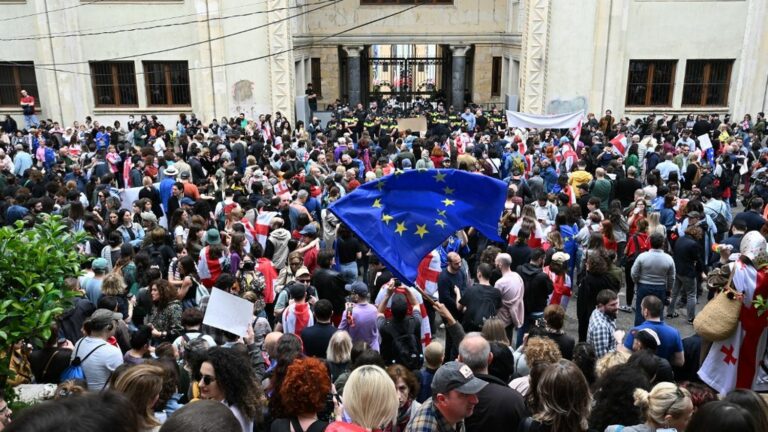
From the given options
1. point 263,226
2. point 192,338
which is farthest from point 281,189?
point 192,338

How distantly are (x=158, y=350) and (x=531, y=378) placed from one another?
3.21 meters

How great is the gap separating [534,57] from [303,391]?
21.8 m

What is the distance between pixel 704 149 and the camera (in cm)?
1677

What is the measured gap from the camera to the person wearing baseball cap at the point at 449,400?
160 inches

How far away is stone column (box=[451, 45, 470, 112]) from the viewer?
28656mm

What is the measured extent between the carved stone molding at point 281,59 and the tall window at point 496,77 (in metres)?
9.75

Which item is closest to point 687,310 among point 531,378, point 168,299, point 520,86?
point 531,378

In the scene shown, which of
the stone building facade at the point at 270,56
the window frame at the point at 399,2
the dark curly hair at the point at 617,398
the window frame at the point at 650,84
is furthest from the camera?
the window frame at the point at 399,2

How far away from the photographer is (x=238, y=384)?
4680mm

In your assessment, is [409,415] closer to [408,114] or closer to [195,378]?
[195,378]

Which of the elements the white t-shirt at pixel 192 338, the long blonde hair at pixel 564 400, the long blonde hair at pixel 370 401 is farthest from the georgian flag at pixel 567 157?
the long blonde hair at pixel 370 401

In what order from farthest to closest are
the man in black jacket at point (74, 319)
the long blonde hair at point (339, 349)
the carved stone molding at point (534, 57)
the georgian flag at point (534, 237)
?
the carved stone molding at point (534, 57) → the georgian flag at point (534, 237) → the man in black jacket at point (74, 319) → the long blonde hair at point (339, 349)

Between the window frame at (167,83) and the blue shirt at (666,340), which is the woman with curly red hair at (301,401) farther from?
the window frame at (167,83)

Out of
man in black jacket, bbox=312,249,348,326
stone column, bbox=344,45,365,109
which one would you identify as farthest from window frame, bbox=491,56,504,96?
man in black jacket, bbox=312,249,348,326
